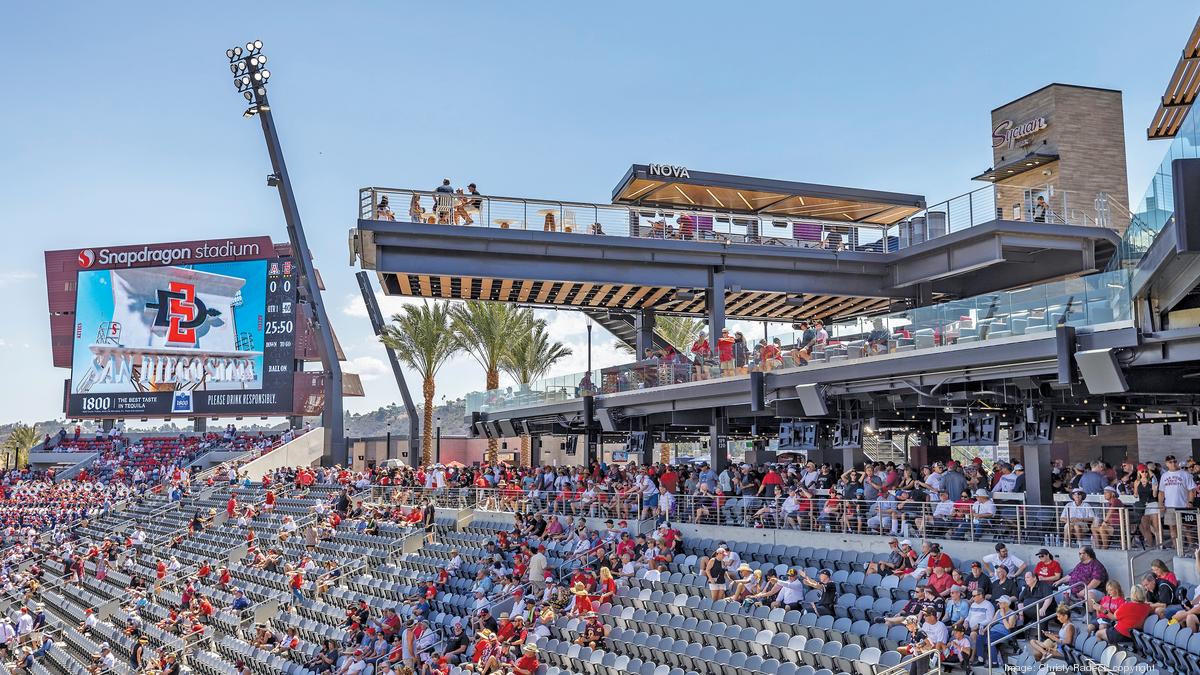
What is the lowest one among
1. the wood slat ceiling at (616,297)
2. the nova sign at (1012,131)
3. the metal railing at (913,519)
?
the metal railing at (913,519)

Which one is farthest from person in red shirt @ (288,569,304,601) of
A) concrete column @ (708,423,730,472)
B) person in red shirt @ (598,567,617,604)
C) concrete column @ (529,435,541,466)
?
concrete column @ (529,435,541,466)

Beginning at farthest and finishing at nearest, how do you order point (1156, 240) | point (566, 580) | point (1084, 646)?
point (566, 580) < point (1156, 240) < point (1084, 646)

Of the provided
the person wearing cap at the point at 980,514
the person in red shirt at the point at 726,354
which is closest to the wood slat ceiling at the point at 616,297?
the person in red shirt at the point at 726,354

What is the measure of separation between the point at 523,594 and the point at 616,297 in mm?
11804

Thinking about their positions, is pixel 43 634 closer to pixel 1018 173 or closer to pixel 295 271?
pixel 295 271

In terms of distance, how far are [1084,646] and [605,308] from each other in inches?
847

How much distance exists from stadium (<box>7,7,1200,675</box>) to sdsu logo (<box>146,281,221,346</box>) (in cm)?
734

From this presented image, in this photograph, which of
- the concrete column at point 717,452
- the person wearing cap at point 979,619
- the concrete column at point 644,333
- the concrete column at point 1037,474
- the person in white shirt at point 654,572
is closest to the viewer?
the person wearing cap at point 979,619

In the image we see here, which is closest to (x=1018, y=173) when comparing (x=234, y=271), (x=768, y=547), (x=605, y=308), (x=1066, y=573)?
(x=605, y=308)

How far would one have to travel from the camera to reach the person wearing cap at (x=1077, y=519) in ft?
48.1

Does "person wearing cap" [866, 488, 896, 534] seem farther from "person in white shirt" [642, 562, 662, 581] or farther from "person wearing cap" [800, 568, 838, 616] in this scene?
"person in white shirt" [642, 562, 662, 581]

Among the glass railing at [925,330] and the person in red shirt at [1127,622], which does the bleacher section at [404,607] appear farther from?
the glass railing at [925,330]

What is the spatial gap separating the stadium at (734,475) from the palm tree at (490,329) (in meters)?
0.14

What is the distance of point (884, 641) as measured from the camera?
13750mm
